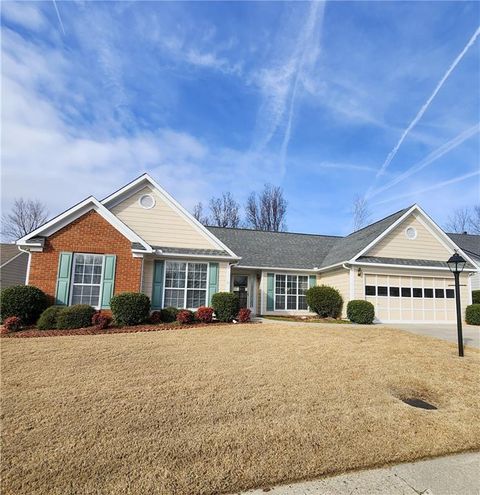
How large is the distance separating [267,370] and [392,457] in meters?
3.42

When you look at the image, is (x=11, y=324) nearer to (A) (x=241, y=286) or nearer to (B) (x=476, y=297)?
(A) (x=241, y=286)

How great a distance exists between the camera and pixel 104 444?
160 inches

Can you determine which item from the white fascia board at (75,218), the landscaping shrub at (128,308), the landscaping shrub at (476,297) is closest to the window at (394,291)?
the landscaping shrub at (476,297)

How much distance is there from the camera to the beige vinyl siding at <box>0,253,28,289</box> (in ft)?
84.1

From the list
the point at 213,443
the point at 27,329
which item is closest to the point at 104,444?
the point at 213,443

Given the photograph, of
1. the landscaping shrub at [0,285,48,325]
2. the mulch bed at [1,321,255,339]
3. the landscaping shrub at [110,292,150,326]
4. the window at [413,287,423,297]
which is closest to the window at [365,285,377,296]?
the window at [413,287,423,297]

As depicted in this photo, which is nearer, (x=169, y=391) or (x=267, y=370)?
(x=169, y=391)

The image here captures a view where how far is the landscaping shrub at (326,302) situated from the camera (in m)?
17.7

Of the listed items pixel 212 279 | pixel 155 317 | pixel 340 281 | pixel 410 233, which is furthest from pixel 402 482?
pixel 410 233

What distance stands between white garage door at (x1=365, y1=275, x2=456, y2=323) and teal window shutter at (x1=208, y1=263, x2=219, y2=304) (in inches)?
303

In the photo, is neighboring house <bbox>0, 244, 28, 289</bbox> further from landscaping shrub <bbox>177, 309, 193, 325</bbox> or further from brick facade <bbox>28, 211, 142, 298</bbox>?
landscaping shrub <bbox>177, 309, 193, 325</bbox>

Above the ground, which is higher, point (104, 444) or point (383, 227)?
point (383, 227)

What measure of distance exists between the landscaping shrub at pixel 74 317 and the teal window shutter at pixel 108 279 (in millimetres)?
1325

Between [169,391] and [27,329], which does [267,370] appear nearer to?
[169,391]
